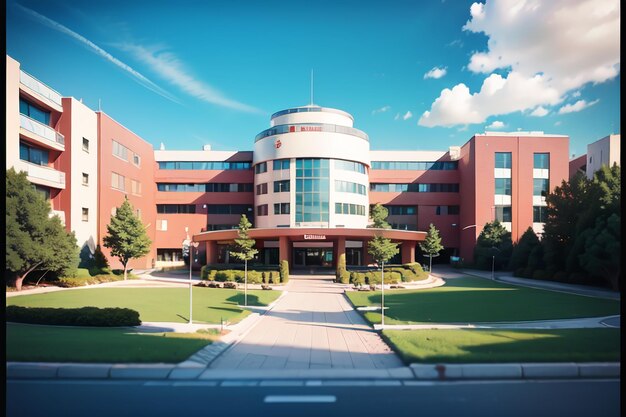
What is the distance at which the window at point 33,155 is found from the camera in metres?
29.7

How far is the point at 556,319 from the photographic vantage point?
53.4ft

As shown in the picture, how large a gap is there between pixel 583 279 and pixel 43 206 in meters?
45.5

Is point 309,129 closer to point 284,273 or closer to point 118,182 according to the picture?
point 284,273

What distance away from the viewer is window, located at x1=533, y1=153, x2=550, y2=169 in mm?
48750

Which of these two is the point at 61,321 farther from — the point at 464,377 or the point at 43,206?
the point at 43,206

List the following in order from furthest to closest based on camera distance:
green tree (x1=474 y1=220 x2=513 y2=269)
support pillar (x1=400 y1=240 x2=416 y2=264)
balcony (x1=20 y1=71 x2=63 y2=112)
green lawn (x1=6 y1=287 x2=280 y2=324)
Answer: green tree (x1=474 y1=220 x2=513 y2=269) < support pillar (x1=400 y1=240 x2=416 y2=264) < balcony (x1=20 y1=71 x2=63 y2=112) < green lawn (x1=6 y1=287 x2=280 y2=324)

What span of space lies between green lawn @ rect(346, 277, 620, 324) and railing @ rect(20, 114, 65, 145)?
100 feet

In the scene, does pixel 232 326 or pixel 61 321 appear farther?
pixel 232 326

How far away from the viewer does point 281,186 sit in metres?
44.5

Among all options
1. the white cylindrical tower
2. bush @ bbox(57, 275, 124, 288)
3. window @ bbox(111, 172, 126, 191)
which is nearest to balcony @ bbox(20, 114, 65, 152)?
window @ bbox(111, 172, 126, 191)

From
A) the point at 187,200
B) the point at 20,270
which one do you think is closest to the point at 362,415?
the point at 20,270

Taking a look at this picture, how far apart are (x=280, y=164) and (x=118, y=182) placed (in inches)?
802

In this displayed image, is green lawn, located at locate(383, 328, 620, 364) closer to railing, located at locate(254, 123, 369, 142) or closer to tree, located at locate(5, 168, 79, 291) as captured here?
tree, located at locate(5, 168, 79, 291)

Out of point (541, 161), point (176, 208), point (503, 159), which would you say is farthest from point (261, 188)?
point (541, 161)
